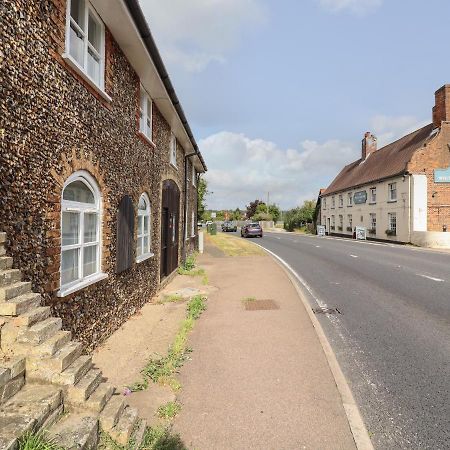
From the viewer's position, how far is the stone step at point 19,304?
2.85m

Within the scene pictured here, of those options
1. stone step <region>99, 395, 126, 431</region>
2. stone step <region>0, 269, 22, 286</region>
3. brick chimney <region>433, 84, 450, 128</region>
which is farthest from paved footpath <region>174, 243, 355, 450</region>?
brick chimney <region>433, 84, 450, 128</region>

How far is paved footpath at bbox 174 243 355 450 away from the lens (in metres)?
3.12

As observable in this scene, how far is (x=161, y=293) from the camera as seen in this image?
9305mm

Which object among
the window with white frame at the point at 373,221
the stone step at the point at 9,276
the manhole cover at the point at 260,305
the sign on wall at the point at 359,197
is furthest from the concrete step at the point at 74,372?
the sign on wall at the point at 359,197

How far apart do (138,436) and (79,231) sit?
9.96 ft

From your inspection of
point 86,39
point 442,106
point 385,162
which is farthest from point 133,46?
point 385,162

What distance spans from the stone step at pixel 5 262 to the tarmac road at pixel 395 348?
3767 millimetres

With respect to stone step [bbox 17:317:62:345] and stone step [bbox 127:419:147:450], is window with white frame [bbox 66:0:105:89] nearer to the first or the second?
stone step [bbox 17:317:62:345]

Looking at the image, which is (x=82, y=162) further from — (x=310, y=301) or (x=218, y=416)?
(x=310, y=301)

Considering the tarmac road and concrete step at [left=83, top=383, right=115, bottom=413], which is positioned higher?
concrete step at [left=83, top=383, right=115, bottom=413]

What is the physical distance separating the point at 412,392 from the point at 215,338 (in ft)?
9.70

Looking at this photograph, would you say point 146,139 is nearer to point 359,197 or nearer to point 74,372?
point 74,372

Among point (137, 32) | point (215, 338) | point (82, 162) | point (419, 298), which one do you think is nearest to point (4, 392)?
point (82, 162)

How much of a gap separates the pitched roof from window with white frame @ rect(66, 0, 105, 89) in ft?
88.5
